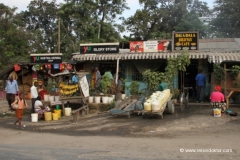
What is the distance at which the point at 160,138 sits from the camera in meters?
8.07

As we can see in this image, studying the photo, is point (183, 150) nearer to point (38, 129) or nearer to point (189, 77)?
point (38, 129)

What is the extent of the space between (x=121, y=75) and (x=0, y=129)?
318 inches

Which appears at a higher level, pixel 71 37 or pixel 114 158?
pixel 71 37

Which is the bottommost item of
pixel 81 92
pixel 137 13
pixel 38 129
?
pixel 38 129

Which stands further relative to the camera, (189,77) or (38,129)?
(189,77)

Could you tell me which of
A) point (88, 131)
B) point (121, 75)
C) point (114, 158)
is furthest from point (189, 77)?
point (114, 158)

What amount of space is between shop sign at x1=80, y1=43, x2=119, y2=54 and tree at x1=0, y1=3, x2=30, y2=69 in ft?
43.9

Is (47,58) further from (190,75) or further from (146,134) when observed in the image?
(146,134)

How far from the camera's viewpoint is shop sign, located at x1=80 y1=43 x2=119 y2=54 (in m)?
15.6

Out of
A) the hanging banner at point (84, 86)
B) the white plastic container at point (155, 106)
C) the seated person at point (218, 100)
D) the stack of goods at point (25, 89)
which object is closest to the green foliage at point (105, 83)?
the hanging banner at point (84, 86)

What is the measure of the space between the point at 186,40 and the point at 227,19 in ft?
64.4

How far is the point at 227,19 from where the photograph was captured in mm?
31516

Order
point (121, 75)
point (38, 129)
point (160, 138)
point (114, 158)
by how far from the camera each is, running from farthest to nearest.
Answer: point (121, 75) < point (38, 129) < point (160, 138) < point (114, 158)

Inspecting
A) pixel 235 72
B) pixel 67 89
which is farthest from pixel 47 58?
pixel 235 72
